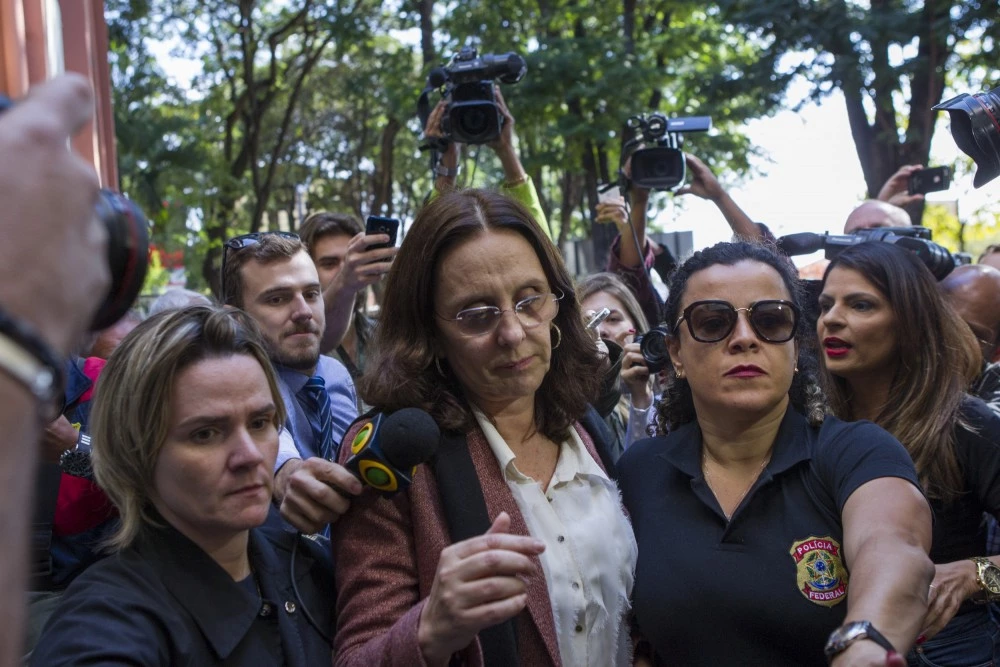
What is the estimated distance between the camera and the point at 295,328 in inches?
155

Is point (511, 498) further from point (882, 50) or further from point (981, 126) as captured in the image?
Answer: point (882, 50)

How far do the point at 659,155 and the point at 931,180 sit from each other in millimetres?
1843

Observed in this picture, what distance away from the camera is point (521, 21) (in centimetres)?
1628

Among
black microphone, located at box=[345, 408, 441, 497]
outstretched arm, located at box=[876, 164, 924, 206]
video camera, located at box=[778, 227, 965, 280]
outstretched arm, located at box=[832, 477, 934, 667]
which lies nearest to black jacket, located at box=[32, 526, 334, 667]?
black microphone, located at box=[345, 408, 441, 497]

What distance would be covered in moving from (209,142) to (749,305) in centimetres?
1832

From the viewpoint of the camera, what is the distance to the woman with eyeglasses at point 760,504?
88.3 inches

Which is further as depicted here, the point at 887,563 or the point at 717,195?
the point at 717,195

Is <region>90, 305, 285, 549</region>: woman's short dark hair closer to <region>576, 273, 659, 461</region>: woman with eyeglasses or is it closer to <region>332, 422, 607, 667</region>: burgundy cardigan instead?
<region>332, 422, 607, 667</region>: burgundy cardigan

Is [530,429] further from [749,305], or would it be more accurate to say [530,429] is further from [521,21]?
[521,21]

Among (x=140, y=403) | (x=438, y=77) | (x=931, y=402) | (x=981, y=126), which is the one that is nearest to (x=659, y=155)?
(x=438, y=77)

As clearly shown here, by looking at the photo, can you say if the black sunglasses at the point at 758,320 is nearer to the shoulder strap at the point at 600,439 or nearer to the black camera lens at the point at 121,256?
the shoulder strap at the point at 600,439

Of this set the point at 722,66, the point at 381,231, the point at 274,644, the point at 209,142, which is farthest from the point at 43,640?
the point at 209,142

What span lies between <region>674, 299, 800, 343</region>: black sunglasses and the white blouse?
508 mm

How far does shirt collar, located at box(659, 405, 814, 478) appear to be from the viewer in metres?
2.64
